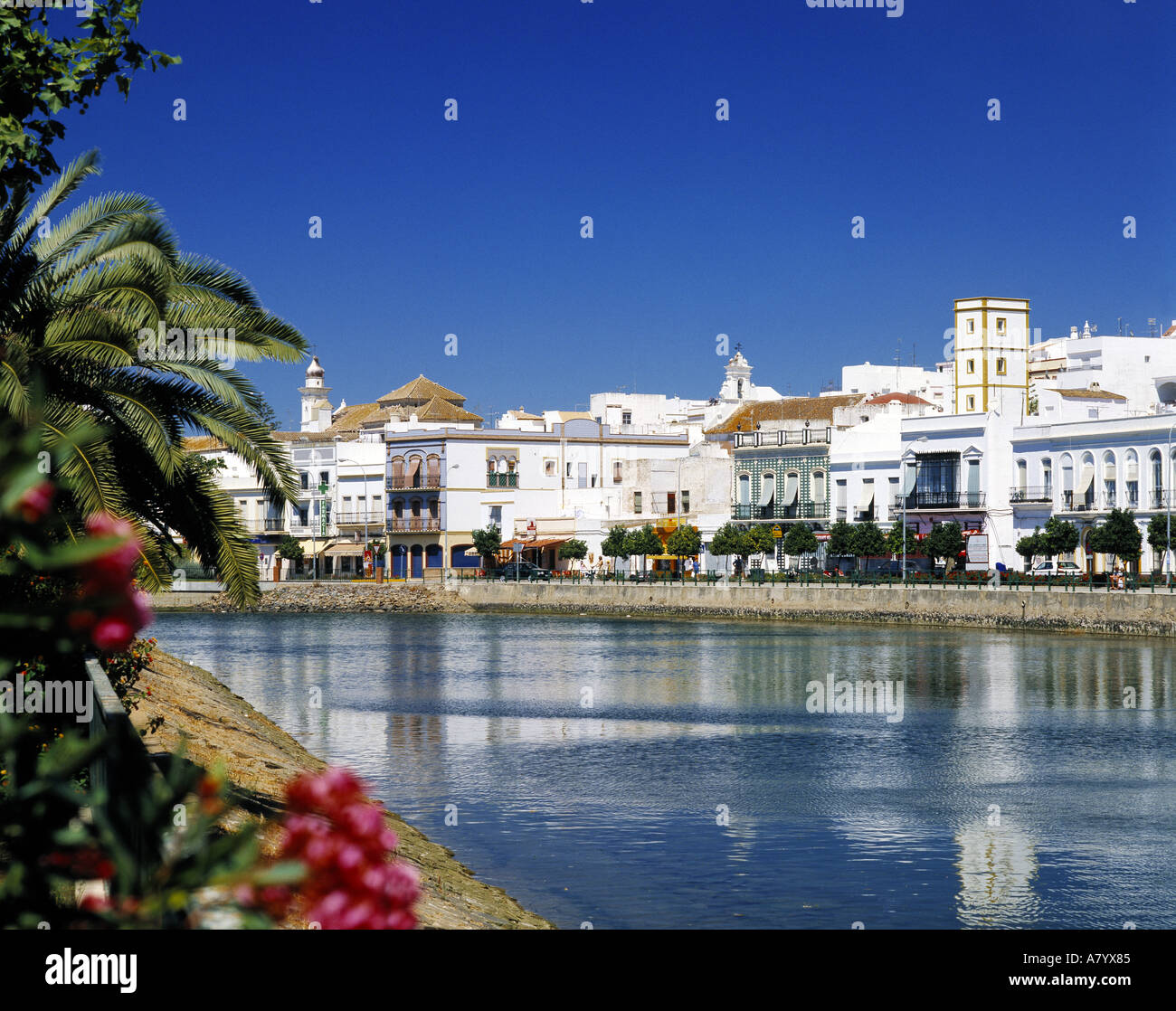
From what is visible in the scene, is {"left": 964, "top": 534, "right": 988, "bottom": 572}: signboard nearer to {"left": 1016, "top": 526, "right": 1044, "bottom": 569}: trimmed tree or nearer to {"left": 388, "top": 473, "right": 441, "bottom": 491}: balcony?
{"left": 1016, "top": 526, "right": 1044, "bottom": 569}: trimmed tree

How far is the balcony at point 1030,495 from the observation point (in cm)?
6756

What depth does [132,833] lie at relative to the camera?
11.3 ft

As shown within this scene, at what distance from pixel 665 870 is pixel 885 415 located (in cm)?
6222

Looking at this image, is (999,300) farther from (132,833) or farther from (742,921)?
(132,833)

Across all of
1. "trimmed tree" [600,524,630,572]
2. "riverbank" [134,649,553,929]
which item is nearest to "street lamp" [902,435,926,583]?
"trimmed tree" [600,524,630,572]

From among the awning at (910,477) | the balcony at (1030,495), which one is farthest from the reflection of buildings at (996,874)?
the awning at (910,477)

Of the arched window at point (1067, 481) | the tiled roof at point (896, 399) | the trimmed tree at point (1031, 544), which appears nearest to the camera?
the trimmed tree at point (1031, 544)

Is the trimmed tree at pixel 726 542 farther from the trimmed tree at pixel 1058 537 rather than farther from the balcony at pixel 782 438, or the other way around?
the trimmed tree at pixel 1058 537

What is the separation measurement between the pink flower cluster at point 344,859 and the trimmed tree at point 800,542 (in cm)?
7239

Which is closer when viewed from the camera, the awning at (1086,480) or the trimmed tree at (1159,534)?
the trimmed tree at (1159,534)

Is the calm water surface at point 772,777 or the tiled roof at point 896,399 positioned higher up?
the tiled roof at point 896,399

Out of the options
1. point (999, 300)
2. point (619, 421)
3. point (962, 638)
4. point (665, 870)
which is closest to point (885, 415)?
point (999, 300)

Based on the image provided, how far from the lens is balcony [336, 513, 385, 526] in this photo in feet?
309

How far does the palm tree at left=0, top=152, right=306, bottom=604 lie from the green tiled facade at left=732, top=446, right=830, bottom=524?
65.6 metres
